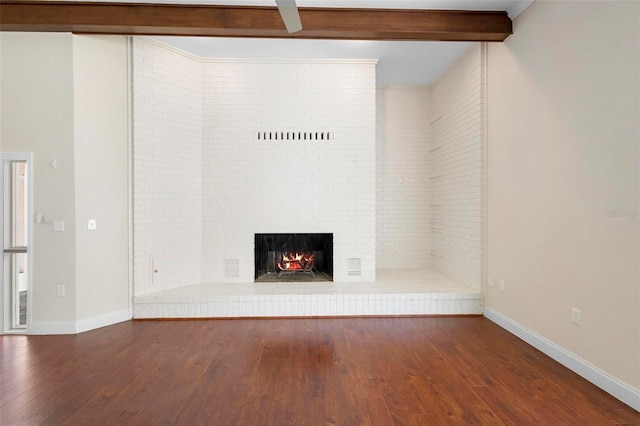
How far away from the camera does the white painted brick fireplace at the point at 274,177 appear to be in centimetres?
410

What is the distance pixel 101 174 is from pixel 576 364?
494cm

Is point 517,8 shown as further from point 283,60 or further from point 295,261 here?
point 295,261

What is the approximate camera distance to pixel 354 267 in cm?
469

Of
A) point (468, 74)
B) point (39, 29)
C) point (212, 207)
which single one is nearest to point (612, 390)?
point (468, 74)

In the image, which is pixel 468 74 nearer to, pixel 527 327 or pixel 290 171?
pixel 290 171

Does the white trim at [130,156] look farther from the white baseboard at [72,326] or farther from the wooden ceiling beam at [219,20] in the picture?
the wooden ceiling beam at [219,20]

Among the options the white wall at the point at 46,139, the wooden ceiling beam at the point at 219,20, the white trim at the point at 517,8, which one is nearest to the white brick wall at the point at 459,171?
the white trim at the point at 517,8

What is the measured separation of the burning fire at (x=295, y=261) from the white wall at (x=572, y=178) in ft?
8.05

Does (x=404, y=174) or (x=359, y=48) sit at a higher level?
(x=359, y=48)

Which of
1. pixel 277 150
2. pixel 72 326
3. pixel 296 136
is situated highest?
pixel 296 136

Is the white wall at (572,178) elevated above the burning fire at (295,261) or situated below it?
above

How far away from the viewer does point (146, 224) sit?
4082mm

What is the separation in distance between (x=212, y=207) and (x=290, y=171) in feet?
3.90

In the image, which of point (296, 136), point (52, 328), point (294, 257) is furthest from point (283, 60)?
point (52, 328)
